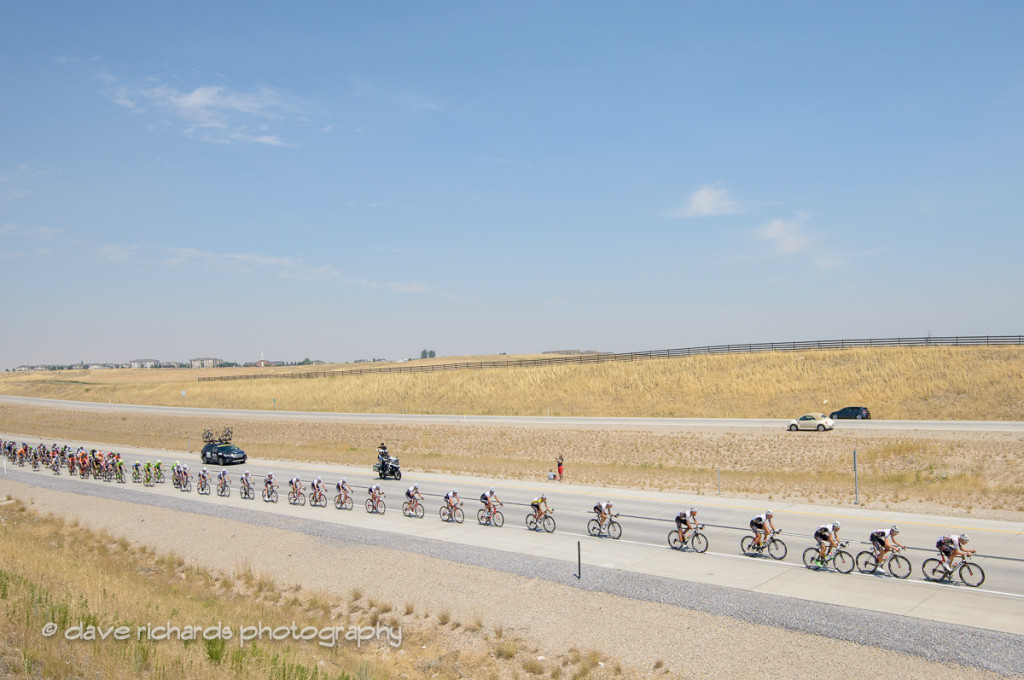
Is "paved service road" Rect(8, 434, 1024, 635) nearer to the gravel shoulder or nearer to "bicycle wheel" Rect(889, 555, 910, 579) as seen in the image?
"bicycle wheel" Rect(889, 555, 910, 579)

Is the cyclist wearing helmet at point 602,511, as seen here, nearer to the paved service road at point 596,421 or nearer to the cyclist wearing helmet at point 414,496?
the cyclist wearing helmet at point 414,496

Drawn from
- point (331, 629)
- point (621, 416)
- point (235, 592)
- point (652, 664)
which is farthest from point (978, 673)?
point (621, 416)

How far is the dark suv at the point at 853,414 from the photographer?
52531mm

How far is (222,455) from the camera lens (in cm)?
4784

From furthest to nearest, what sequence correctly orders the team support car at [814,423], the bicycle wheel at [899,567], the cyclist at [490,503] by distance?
1. the team support car at [814,423]
2. the cyclist at [490,503]
3. the bicycle wheel at [899,567]

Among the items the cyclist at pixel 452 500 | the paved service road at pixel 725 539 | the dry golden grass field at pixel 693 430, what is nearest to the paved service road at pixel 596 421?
the dry golden grass field at pixel 693 430

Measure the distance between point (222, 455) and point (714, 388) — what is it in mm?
45172

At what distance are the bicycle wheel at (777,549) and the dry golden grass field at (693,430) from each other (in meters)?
10.1

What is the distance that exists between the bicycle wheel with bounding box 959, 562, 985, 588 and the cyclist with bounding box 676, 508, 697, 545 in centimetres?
657

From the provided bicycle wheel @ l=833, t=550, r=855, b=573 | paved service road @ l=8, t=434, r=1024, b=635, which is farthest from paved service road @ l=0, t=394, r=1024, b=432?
bicycle wheel @ l=833, t=550, r=855, b=573

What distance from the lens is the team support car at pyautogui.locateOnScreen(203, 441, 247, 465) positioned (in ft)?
157

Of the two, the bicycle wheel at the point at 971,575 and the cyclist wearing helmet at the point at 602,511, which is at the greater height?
the cyclist wearing helmet at the point at 602,511

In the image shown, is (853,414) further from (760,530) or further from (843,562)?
(843,562)

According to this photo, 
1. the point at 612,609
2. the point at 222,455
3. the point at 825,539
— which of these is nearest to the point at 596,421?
the point at 222,455
